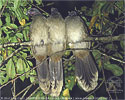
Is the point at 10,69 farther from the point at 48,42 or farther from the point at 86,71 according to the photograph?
the point at 86,71

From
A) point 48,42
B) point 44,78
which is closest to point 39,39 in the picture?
point 48,42

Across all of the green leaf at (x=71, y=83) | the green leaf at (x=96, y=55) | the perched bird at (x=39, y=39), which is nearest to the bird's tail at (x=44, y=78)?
the perched bird at (x=39, y=39)

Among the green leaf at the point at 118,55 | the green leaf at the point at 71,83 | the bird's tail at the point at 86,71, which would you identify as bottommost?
the green leaf at the point at 71,83

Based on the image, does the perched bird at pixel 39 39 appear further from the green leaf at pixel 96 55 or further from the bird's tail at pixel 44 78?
the green leaf at pixel 96 55

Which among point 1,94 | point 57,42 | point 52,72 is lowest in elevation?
point 1,94

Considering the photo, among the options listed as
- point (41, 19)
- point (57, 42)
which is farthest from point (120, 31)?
point (41, 19)

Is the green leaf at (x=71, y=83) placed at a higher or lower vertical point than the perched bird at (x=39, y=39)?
lower

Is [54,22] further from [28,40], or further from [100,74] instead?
[100,74]

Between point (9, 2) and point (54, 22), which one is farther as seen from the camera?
point (54, 22)
